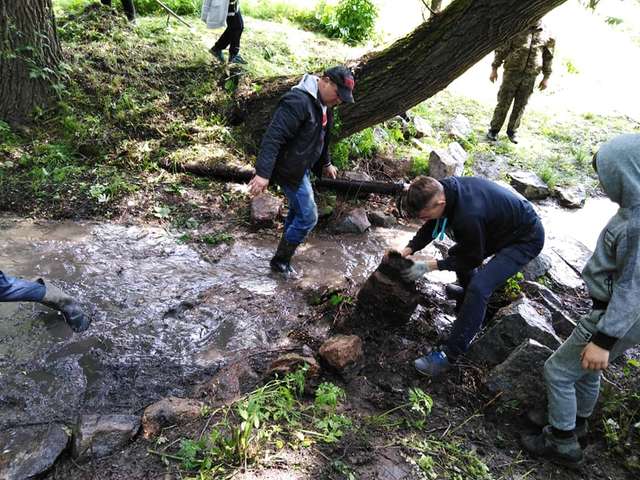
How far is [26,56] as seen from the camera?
5.61 metres

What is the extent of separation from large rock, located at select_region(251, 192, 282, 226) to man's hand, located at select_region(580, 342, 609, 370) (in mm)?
3625

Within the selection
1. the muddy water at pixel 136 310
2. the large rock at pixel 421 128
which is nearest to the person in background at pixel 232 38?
the large rock at pixel 421 128

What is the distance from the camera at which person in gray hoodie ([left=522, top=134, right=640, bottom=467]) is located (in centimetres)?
234

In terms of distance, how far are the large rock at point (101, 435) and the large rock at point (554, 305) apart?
3515 millimetres

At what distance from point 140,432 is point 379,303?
2108mm

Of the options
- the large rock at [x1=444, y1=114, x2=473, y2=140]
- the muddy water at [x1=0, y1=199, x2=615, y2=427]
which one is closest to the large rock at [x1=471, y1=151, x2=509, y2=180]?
the large rock at [x1=444, y1=114, x2=473, y2=140]

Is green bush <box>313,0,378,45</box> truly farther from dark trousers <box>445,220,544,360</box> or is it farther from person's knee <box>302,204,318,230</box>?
dark trousers <box>445,220,544,360</box>

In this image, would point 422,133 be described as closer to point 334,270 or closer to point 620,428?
point 334,270

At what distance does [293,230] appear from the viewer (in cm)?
452

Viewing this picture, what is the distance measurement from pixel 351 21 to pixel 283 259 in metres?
8.69

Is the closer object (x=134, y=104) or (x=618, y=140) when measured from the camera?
(x=618, y=140)

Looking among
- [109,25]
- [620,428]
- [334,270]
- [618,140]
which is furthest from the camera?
[109,25]

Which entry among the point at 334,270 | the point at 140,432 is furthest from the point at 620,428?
the point at 140,432

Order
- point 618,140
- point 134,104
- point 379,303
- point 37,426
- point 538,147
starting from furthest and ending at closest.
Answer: point 538,147 → point 134,104 → point 379,303 → point 37,426 → point 618,140
